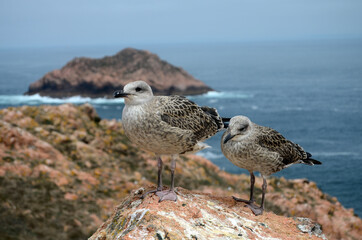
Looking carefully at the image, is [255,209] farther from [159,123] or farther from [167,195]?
[159,123]

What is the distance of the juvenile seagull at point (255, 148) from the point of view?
8.95 meters

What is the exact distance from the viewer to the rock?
7142 mm

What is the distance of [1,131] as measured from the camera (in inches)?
741

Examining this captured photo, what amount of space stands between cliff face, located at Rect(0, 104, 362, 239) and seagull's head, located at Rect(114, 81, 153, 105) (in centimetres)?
232

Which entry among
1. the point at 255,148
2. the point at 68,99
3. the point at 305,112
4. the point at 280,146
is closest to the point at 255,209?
the point at 255,148

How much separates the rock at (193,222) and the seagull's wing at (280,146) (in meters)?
1.61

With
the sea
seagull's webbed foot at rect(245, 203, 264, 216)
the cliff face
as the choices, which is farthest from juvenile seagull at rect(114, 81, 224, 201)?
the sea

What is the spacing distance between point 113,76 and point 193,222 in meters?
115

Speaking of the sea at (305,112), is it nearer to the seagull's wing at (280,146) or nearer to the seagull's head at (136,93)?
the seagull's wing at (280,146)

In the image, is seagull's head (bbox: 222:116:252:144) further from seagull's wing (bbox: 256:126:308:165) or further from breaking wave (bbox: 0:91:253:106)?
breaking wave (bbox: 0:91:253:106)

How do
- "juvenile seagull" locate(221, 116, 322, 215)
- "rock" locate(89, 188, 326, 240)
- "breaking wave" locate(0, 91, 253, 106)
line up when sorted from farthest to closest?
"breaking wave" locate(0, 91, 253, 106)
"juvenile seagull" locate(221, 116, 322, 215)
"rock" locate(89, 188, 326, 240)

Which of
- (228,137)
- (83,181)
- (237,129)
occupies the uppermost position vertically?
(237,129)

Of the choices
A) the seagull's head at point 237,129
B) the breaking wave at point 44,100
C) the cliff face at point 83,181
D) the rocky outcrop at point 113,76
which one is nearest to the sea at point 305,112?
the breaking wave at point 44,100

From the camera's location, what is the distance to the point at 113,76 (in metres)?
119
